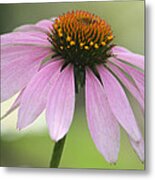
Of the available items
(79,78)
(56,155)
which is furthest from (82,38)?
(56,155)

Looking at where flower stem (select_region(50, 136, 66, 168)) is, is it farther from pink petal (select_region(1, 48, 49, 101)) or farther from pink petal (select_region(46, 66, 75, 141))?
pink petal (select_region(1, 48, 49, 101))

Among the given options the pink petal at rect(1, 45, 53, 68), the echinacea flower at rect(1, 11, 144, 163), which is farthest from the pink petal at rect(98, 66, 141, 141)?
the pink petal at rect(1, 45, 53, 68)

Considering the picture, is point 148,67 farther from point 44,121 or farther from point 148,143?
point 44,121

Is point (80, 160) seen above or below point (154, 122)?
below

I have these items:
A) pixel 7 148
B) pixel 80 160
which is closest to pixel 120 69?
pixel 80 160

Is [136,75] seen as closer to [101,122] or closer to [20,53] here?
[101,122]
